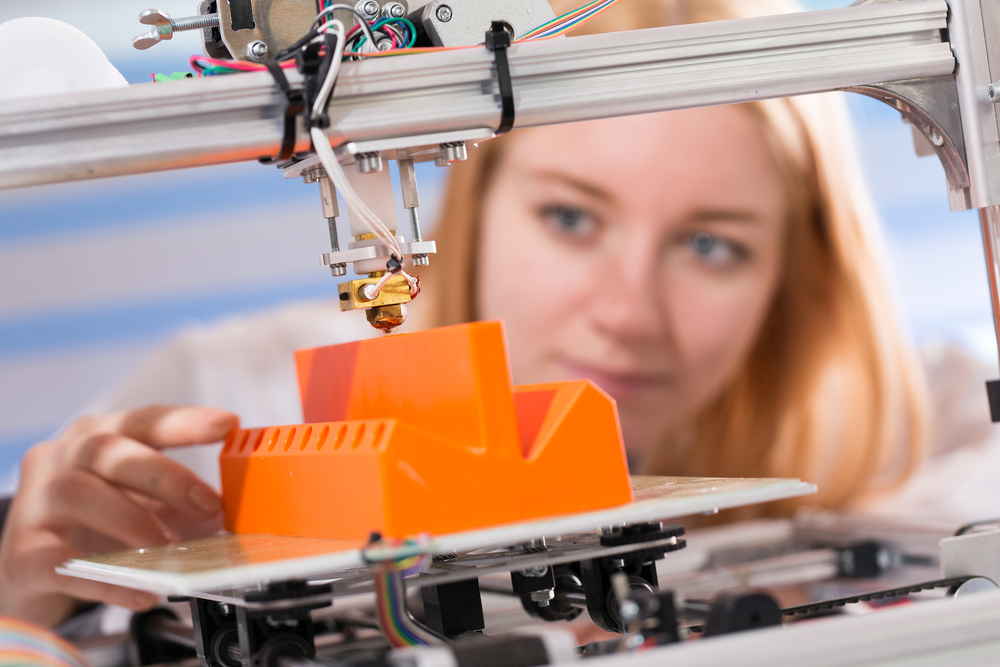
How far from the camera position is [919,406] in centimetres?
230

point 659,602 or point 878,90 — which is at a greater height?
point 878,90

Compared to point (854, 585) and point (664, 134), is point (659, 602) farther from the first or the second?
point (664, 134)

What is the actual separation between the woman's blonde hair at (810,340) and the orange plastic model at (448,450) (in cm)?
137

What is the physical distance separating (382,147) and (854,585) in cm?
104

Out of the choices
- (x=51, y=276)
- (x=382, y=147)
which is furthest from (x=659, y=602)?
(x=51, y=276)

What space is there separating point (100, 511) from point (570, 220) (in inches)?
45.9

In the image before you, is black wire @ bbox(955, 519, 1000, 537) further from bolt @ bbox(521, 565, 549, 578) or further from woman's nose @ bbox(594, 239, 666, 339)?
woman's nose @ bbox(594, 239, 666, 339)

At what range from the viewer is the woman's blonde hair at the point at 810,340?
2016 millimetres

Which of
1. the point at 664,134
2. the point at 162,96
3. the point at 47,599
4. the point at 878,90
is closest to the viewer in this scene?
the point at 162,96

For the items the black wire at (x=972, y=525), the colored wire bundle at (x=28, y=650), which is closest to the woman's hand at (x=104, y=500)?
the colored wire bundle at (x=28, y=650)

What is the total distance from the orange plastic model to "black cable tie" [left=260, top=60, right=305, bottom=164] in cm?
16

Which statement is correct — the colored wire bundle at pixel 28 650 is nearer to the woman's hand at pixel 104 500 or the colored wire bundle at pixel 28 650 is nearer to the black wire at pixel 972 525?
the woman's hand at pixel 104 500

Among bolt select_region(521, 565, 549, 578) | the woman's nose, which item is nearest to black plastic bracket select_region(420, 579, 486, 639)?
bolt select_region(521, 565, 549, 578)

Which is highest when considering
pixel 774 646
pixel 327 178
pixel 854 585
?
pixel 327 178
